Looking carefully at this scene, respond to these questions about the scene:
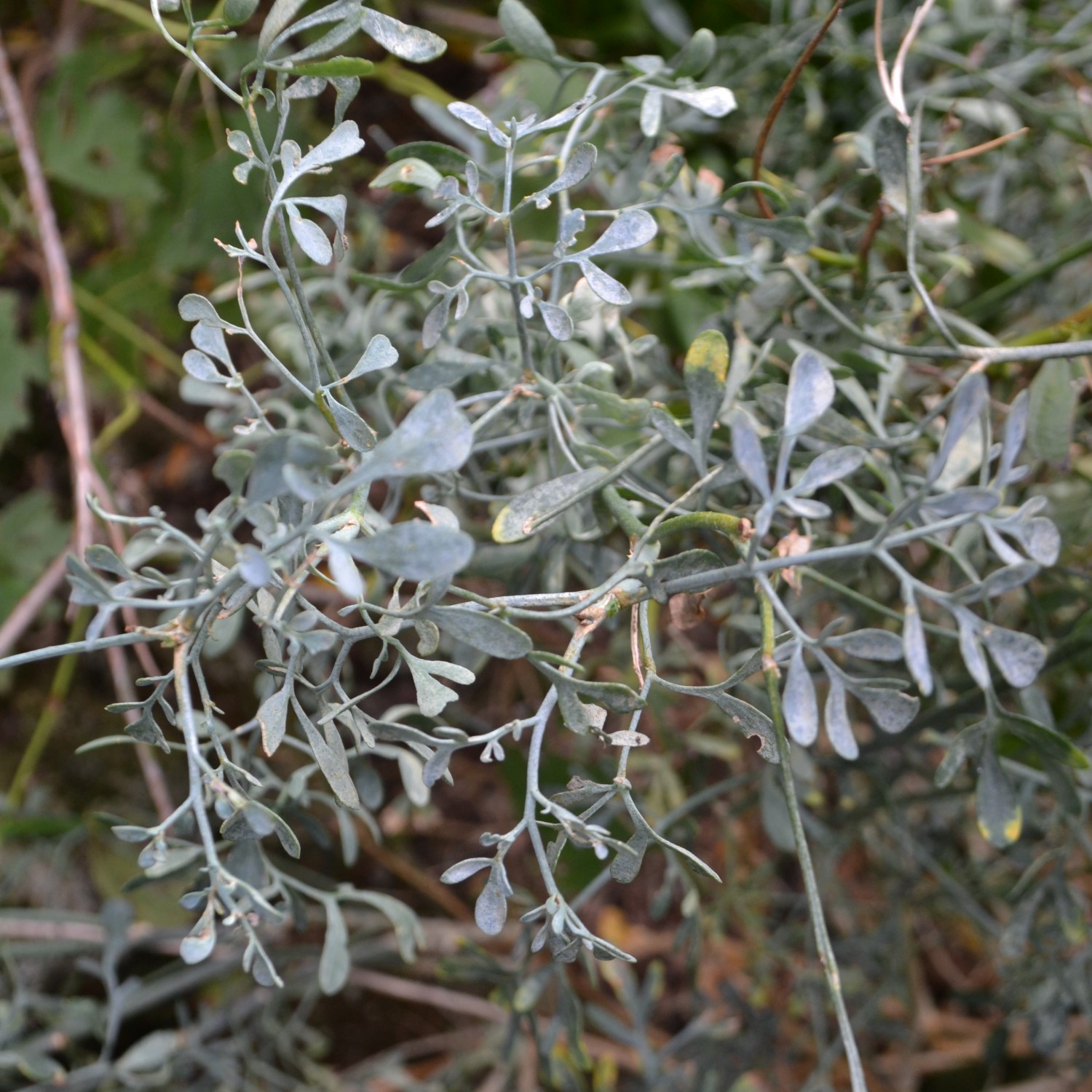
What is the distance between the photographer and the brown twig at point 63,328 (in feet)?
1.98

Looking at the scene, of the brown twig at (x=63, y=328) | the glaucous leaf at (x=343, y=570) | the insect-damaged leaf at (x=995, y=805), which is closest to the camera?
the glaucous leaf at (x=343, y=570)

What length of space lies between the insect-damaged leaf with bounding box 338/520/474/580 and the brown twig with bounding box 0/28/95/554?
0.43 metres

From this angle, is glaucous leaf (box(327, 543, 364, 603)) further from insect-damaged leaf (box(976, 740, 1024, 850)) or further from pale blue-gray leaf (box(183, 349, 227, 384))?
insect-damaged leaf (box(976, 740, 1024, 850))

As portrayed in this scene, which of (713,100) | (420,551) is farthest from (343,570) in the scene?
(713,100)

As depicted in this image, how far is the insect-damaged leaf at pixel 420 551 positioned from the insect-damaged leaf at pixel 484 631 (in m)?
0.05

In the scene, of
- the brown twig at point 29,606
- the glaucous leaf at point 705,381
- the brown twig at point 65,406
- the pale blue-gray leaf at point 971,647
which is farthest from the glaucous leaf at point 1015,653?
the brown twig at point 29,606

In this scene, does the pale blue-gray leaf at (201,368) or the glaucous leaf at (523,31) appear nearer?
the pale blue-gray leaf at (201,368)

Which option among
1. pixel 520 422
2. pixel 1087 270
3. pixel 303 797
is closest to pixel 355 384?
pixel 520 422

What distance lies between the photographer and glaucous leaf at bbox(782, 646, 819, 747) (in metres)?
0.26

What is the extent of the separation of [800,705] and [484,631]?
3.8 inches

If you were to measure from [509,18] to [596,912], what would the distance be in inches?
32.2

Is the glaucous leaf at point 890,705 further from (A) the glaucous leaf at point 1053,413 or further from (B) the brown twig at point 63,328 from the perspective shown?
(B) the brown twig at point 63,328

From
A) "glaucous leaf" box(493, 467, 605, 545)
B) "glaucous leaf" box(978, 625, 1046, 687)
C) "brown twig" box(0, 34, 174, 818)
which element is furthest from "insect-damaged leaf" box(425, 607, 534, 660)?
"brown twig" box(0, 34, 174, 818)

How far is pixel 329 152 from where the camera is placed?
28 cm
